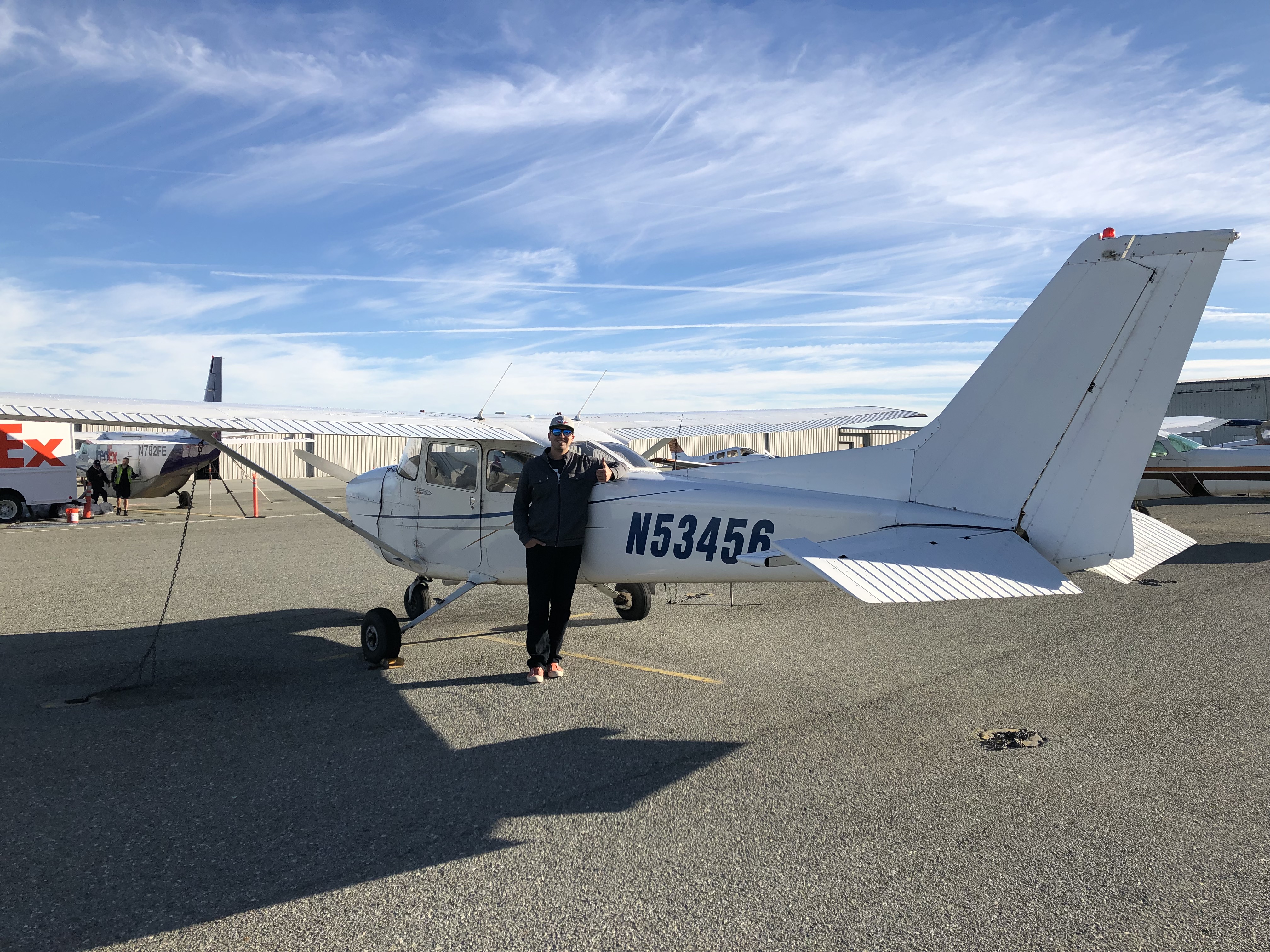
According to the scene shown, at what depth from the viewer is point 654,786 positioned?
13.7 ft

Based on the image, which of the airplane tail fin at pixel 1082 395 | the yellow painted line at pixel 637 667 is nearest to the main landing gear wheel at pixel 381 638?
the yellow painted line at pixel 637 667

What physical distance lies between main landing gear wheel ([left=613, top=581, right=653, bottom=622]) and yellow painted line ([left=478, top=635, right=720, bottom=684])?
1204 mm

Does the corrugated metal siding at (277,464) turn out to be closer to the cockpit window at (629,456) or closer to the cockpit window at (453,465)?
the cockpit window at (453,465)

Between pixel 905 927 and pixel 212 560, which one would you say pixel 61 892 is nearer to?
pixel 905 927

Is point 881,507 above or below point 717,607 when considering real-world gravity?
above

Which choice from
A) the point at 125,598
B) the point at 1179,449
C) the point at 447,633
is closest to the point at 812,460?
the point at 447,633

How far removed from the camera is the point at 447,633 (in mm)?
7871

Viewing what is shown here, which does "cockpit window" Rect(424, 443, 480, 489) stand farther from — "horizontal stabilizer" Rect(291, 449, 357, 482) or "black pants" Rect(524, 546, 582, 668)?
"black pants" Rect(524, 546, 582, 668)

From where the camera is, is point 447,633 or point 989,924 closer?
point 989,924

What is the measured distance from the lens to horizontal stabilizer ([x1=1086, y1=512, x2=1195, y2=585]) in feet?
15.2

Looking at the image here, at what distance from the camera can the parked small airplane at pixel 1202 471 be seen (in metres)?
14.9

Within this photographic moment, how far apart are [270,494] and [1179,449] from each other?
27.9 m

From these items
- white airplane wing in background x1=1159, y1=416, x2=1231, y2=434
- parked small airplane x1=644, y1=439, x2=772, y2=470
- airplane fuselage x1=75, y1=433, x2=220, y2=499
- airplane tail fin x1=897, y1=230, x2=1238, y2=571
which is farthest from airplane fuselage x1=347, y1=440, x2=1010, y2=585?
airplane fuselage x1=75, y1=433, x2=220, y2=499

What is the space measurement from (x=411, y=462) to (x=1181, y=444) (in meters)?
15.1
